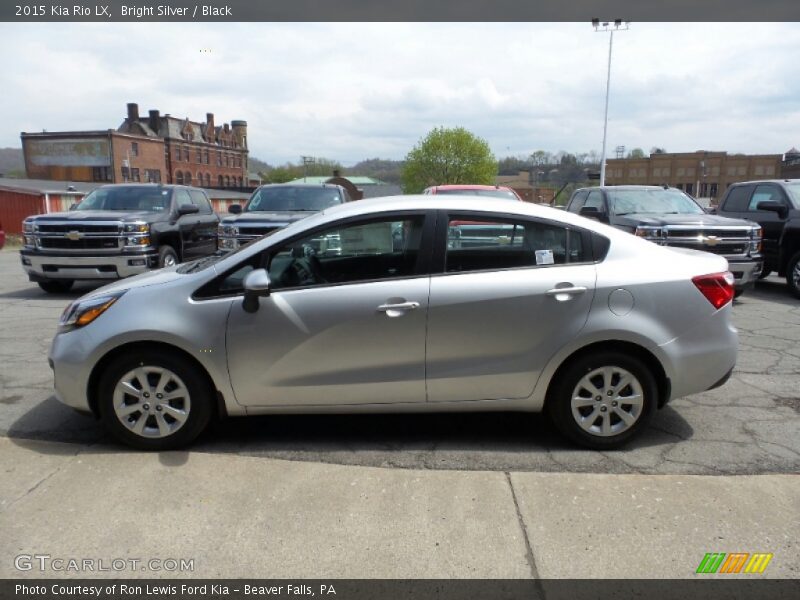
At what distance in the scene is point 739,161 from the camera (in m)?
66.6

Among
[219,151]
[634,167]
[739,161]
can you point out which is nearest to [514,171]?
[634,167]

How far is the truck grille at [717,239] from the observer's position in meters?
8.38

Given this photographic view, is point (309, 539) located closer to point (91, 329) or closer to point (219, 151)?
point (91, 329)

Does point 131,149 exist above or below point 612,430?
above

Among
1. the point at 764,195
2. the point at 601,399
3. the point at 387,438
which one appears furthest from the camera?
the point at 764,195

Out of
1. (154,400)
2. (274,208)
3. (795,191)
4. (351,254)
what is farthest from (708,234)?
(154,400)

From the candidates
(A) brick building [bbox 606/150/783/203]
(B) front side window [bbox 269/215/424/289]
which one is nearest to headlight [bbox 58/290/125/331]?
(B) front side window [bbox 269/215/424/289]

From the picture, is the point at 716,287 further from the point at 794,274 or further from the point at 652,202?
the point at 794,274

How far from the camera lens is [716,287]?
370cm

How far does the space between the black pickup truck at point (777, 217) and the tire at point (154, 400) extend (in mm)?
9621

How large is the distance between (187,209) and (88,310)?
7.30m

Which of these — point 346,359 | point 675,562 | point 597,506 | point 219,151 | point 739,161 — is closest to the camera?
point 675,562

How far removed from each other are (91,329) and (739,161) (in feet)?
254

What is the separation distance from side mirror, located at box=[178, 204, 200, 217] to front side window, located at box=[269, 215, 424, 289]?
7.52m
